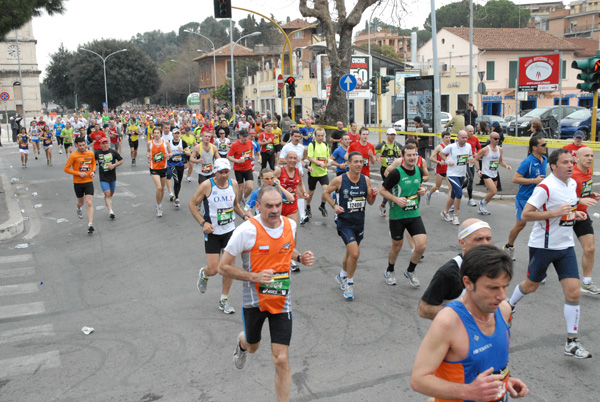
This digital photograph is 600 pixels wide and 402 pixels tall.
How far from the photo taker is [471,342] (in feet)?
8.98

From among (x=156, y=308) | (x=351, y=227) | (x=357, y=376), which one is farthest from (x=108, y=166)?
(x=357, y=376)

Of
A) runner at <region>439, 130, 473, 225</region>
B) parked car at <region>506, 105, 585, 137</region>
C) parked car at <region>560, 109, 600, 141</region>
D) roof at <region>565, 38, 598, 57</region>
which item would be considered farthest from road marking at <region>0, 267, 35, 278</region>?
roof at <region>565, 38, 598, 57</region>

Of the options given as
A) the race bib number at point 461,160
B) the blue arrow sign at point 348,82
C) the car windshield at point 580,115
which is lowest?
the race bib number at point 461,160

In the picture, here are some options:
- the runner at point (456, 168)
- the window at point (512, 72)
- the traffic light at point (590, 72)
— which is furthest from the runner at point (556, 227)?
the window at point (512, 72)

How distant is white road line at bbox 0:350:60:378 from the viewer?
571 centimetres

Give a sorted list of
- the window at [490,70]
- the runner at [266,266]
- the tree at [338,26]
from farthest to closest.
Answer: the window at [490,70] → the tree at [338,26] → the runner at [266,266]

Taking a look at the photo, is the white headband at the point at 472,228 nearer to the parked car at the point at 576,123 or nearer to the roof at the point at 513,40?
the parked car at the point at 576,123

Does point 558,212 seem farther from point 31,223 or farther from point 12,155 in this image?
point 12,155

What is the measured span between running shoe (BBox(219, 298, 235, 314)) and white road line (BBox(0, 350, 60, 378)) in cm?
198

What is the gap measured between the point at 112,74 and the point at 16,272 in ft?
244

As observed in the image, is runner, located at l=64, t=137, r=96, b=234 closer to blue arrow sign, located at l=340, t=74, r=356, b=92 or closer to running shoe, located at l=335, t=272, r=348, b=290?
running shoe, located at l=335, t=272, r=348, b=290

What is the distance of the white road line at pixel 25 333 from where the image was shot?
6602 mm

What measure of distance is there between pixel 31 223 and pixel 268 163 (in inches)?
290

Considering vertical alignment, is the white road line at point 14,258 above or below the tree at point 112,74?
below
